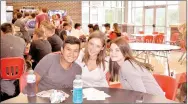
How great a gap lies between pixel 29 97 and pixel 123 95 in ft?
2.23

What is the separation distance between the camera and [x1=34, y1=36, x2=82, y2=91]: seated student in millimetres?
2484

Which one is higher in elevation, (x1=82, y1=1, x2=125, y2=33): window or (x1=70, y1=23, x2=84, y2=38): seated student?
(x1=82, y1=1, x2=125, y2=33): window

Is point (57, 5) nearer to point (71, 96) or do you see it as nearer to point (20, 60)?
point (20, 60)

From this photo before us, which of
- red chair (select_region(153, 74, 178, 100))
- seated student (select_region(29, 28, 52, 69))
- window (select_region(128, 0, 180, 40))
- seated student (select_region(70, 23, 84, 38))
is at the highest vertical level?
window (select_region(128, 0, 180, 40))

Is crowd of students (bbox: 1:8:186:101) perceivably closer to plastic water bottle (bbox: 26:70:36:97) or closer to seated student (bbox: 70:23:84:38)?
plastic water bottle (bbox: 26:70:36:97)

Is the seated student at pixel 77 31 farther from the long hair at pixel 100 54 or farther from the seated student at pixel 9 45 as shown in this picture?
the long hair at pixel 100 54

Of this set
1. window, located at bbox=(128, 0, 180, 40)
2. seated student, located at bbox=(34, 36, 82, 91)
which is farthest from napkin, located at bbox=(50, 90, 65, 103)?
window, located at bbox=(128, 0, 180, 40)

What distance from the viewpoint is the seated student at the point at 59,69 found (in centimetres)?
248

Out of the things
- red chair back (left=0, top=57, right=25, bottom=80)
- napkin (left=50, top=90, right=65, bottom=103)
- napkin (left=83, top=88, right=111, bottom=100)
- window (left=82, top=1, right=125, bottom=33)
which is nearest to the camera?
napkin (left=50, top=90, right=65, bottom=103)

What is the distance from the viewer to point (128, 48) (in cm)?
265

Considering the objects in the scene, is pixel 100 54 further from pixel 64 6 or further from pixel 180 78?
pixel 64 6

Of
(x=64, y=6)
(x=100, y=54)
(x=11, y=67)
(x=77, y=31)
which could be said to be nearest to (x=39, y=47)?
(x=11, y=67)

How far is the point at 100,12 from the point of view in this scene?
50.9 ft

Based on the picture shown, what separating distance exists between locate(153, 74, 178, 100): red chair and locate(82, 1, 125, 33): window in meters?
12.0
